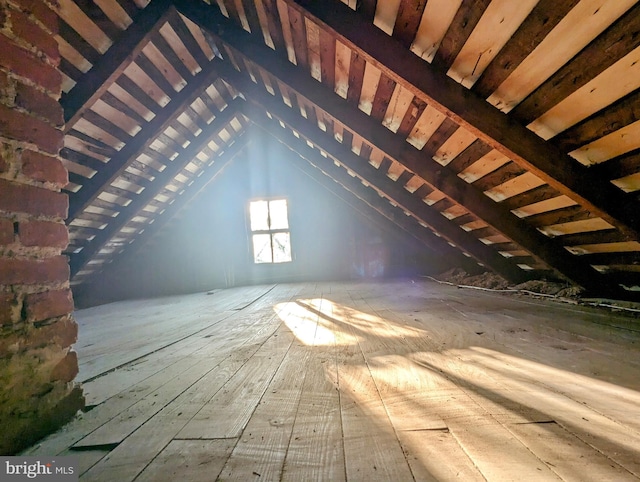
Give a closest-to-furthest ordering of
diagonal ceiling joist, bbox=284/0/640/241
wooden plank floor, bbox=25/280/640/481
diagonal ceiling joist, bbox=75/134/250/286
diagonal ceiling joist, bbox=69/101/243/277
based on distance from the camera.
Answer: wooden plank floor, bbox=25/280/640/481 → diagonal ceiling joist, bbox=284/0/640/241 → diagonal ceiling joist, bbox=69/101/243/277 → diagonal ceiling joist, bbox=75/134/250/286

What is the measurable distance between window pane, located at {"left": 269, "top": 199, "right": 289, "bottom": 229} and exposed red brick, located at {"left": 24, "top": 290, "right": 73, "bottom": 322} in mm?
5836

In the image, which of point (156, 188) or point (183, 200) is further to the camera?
point (183, 200)

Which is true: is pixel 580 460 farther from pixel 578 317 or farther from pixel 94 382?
pixel 578 317

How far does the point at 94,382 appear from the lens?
1362mm

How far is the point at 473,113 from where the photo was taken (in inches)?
70.1

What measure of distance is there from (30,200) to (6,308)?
34cm

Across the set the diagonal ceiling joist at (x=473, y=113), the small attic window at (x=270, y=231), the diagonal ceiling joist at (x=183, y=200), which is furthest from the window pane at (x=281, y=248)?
the diagonal ceiling joist at (x=473, y=113)

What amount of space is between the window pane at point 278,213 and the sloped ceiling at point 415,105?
6.85ft

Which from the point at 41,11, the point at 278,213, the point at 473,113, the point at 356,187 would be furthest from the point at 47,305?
the point at 278,213

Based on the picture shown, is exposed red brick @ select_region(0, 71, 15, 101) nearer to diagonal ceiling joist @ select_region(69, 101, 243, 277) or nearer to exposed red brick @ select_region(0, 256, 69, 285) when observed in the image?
exposed red brick @ select_region(0, 256, 69, 285)

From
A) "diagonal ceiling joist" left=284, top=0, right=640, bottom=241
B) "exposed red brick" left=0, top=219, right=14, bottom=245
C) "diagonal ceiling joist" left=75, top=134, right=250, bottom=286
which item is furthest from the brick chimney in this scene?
"diagonal ceiling joist" left=75, top=134, right=250, bottom=286

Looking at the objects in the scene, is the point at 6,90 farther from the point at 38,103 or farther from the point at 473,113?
the point at 473,113

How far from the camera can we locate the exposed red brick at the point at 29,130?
33.8 inches

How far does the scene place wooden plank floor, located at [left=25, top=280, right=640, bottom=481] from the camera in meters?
0.71
